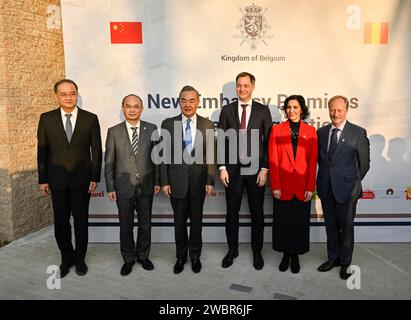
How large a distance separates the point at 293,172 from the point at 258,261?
3.02 feet

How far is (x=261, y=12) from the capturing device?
3.68 meters

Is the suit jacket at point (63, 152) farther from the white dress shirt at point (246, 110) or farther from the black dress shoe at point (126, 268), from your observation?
the white dress shirt at point (246, 110)

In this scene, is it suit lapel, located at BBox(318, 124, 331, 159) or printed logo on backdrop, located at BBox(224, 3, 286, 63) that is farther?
printed logo on backdrop, located at BBox(224, 3, 286, 63)

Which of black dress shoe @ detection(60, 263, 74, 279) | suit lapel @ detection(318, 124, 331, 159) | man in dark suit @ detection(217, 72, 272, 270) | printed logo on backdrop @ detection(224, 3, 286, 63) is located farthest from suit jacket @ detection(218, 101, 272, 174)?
black dress shoe @ detection(60, 263, 74, 279)

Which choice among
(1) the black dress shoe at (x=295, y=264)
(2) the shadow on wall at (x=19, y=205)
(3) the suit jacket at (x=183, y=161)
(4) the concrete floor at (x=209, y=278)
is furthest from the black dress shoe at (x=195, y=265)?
(2) the shadow on wall at (x=19, y=205)

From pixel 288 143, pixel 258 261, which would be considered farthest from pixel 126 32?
pixel 258 261

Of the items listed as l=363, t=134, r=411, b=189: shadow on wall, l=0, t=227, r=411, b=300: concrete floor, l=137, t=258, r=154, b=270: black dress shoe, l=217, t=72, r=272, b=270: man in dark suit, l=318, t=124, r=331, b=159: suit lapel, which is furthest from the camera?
l=363, t=134, r=411, b=189: shadow on wall

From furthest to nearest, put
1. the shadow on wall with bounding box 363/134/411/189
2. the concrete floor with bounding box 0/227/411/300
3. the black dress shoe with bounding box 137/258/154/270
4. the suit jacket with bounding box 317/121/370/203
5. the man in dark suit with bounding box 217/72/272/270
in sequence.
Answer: the shadow on wall with bounding box 363/134/411/189
the black dress shoe with bounding box 137/258/154/270
the man in dark suit with bounding box 217/72/272/270
the suit jacket with bounding box 317/121/370/203
the concrete floor with bounding box 0/227/411/300

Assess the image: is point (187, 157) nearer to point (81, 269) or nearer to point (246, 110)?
point (246, 110)

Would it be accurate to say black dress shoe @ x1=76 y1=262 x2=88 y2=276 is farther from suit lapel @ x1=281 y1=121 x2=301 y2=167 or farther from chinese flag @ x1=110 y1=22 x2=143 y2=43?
chinese flag @ x1=110 y1=22 x2=143 y2=43

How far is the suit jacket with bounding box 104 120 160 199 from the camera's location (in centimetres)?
310

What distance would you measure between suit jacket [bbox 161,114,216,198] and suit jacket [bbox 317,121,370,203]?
101cm
